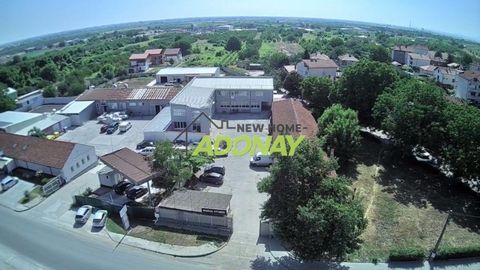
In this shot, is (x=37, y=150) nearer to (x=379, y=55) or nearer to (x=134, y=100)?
(x=134, y=100)

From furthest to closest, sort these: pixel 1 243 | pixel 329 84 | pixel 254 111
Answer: pixel 254 111
pixel 329 84
pixel 1 243

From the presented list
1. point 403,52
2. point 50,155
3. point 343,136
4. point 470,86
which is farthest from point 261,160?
point 403,52

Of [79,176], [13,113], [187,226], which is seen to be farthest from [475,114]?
[13,113]

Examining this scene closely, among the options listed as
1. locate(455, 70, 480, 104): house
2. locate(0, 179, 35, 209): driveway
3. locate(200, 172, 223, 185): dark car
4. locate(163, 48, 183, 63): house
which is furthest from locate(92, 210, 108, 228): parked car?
locate(163, 48, 183, 63): house

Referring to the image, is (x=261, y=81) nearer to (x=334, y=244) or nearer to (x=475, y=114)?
(x=475, y=114)

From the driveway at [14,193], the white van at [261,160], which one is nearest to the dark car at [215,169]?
the white van at [261,160]

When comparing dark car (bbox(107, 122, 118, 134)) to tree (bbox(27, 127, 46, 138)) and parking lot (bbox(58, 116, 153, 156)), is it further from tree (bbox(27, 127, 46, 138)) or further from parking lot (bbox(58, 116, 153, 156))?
tree (bbox(27, 127, 46, 138))
